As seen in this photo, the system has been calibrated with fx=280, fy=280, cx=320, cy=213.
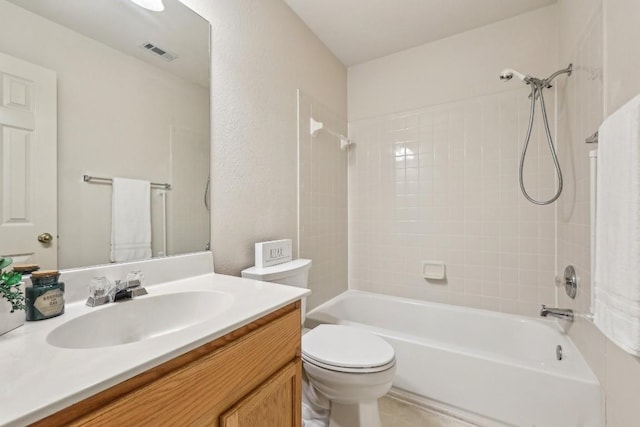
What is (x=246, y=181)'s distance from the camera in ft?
4.75

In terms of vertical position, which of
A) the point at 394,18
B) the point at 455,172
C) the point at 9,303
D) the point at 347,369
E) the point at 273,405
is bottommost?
the point at 347,369

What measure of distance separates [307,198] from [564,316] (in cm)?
159

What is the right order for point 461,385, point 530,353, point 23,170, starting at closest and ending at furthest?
point 23,170, point 461,385, point 530,353

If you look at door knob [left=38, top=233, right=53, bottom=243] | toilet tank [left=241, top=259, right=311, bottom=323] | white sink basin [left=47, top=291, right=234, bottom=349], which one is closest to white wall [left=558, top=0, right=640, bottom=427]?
toilet tank [left=241, top=259, right=311, bottom=323]

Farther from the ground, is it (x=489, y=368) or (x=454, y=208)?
(x=454, y=208)

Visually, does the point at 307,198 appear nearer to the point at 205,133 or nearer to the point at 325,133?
the point at 325,133

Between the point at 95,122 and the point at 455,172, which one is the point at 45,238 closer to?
the point at 95,122

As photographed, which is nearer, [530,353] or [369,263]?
[530,353]

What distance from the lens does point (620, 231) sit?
716mm

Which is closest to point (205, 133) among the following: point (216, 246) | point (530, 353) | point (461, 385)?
point (216, 246)

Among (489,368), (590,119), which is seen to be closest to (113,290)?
(489,368)

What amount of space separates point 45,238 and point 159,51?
0.81 meters

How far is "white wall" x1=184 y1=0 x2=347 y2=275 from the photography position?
132 cm

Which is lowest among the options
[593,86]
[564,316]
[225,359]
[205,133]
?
[564,316]
